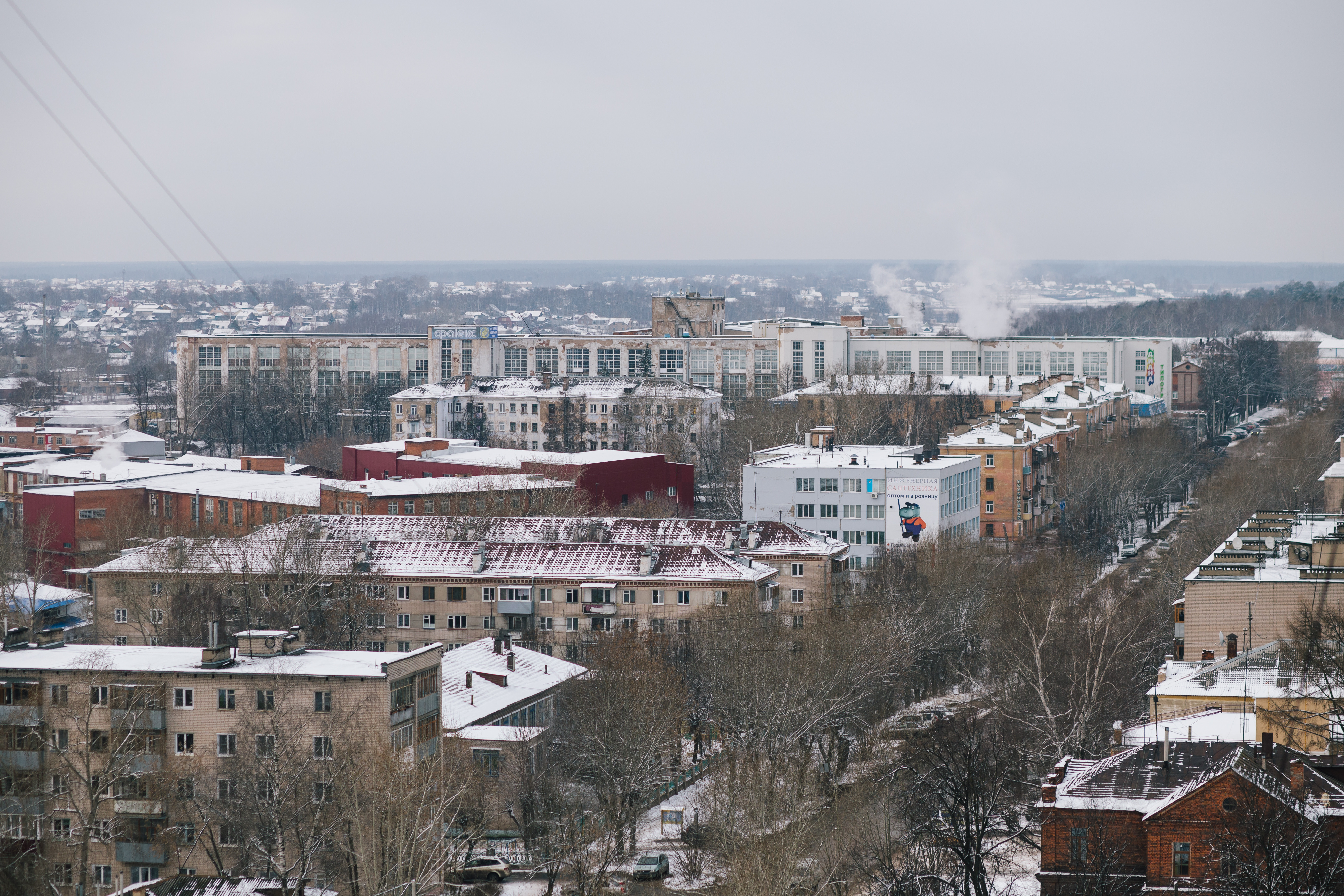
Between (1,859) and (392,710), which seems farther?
(392,710)

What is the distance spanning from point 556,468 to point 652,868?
86.6ft

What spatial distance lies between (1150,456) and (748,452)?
1304 centimetres

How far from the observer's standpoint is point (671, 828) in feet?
83.9

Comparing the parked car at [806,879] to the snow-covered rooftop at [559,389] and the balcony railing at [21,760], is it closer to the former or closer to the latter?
the balcony railing at [21,760]

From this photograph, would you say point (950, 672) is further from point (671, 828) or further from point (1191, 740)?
point (1191, 740)

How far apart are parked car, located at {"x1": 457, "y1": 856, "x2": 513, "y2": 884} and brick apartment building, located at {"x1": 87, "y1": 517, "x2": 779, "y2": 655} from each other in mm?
10258

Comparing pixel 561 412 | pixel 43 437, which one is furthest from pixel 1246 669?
pixel 43 437

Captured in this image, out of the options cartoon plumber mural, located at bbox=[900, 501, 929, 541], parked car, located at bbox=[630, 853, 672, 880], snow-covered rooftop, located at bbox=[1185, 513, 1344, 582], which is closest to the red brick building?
cartoon plumber mural, located at bbox=[900, 501, 929, 541]

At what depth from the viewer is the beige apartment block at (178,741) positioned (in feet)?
73.7

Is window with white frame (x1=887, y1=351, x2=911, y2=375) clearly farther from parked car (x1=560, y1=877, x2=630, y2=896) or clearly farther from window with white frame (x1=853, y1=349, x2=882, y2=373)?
parked car (x1=560, y1=877, x2=630, y2=896)

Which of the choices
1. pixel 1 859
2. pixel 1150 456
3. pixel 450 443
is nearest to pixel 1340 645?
pixel 1 859

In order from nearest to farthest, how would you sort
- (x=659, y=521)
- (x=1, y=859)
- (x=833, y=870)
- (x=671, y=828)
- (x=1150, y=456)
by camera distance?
1. (x=833, y=870)
2. (x=1, y=859)
3. (x=671, y=828)
4. (x=659, y=521)
5. (x=1150, y=456)

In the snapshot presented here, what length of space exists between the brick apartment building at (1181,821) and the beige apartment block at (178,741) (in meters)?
8.36

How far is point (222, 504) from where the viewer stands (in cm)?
4641
